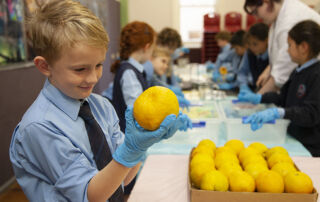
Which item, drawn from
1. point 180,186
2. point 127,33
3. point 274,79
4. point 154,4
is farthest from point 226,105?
point 154,4

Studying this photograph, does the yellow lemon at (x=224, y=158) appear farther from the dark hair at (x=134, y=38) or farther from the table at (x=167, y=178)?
the dark hair at (x=134, y=38)

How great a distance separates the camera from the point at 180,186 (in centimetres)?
105

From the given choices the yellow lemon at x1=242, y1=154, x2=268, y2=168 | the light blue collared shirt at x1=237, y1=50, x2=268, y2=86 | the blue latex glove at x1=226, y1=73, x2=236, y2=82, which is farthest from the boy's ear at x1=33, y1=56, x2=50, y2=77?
the blue latex glove at x1=226, y1=73, x2=236, y2=82

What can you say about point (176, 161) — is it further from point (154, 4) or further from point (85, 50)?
point (154, 4)

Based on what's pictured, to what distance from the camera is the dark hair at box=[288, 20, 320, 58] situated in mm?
1577

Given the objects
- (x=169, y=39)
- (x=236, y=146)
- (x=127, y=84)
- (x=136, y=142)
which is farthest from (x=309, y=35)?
(x=169, y=39)

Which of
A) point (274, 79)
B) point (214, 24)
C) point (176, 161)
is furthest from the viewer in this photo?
point (214, 24)

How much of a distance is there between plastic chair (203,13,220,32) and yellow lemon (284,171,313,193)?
6.21 m

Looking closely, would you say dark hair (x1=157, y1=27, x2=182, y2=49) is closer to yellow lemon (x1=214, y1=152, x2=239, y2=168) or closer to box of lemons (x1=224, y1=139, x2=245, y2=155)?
box of lemons (x1=224, y1=139, x2=245, y2=155)

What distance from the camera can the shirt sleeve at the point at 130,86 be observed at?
1.71 m

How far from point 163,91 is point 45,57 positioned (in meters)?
0.33

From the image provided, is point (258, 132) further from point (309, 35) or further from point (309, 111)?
point (309, 35)

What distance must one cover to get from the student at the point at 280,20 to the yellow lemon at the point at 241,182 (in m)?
1.39

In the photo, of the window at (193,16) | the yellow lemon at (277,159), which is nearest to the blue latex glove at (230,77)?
the yellow lemon at (277,159)
